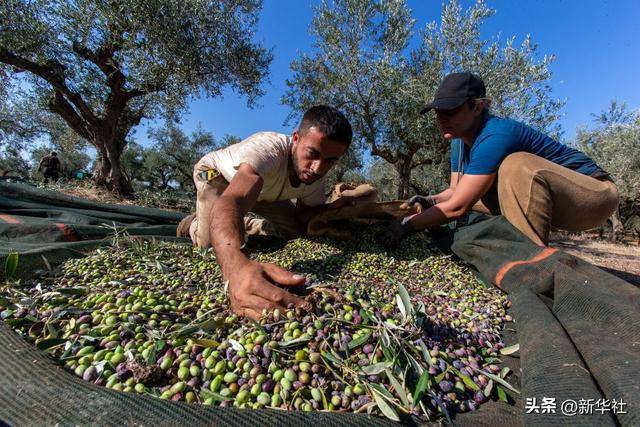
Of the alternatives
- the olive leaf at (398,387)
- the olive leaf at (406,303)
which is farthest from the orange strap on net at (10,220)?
the olive leaf at (398,387)

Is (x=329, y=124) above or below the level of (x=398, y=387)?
above

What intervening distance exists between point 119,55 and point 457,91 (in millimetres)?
9279

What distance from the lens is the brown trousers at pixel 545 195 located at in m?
2.73

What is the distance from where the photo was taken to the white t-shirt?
2760mm

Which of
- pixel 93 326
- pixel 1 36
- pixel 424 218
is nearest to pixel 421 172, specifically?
pixel 424 218

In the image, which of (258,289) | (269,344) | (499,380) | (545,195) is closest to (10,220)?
(258,289)

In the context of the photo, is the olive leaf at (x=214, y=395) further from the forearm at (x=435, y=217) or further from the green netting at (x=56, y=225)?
the forearm at (x=435, y=217)

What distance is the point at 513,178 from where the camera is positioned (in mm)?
2793

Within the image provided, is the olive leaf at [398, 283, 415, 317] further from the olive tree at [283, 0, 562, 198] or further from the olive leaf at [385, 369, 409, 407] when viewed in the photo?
the olive tree at [283, 0, 562, 198]

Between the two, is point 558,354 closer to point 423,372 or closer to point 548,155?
point 423,372

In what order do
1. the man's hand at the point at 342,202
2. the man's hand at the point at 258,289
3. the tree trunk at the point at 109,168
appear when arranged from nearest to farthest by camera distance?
1. the man's hand at the point at 258,289
2. the man's hand at the point at 342,202
3. the tree trunk at the point at 109,168

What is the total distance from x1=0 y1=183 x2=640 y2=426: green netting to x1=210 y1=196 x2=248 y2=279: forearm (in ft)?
2.69

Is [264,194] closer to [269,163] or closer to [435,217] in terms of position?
[269,163]

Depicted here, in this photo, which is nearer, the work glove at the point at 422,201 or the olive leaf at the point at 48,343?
the olive leaf at the point at 48,343
